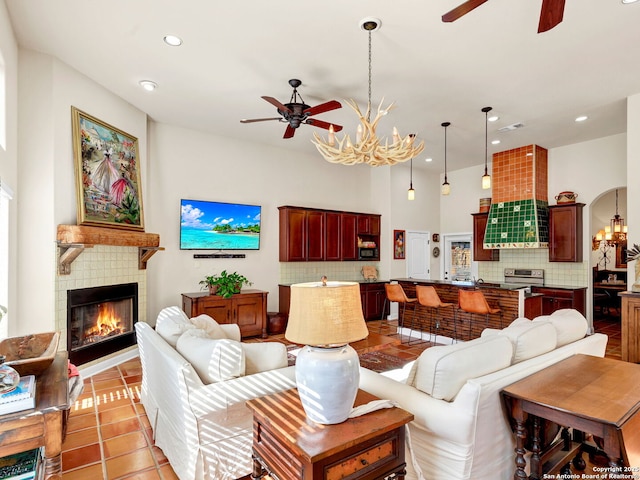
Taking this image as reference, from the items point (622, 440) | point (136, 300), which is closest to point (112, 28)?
point (136, 300)

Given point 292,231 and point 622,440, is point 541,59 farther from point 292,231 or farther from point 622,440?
point 292,231

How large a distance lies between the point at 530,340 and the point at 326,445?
160 cm

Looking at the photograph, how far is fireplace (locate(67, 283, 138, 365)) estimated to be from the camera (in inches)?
167

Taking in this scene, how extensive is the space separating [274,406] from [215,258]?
4761 mm

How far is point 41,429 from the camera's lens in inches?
59.7

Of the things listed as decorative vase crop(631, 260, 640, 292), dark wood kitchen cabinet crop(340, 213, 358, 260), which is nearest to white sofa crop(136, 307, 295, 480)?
decorative vase crop(631, 260, 640, 292)

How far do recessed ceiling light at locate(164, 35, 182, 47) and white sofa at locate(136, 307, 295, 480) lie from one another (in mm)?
2837

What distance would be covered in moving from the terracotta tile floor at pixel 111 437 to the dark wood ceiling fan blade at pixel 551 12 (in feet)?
12.5

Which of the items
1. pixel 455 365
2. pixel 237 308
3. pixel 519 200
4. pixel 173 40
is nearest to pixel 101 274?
pixel 237 308

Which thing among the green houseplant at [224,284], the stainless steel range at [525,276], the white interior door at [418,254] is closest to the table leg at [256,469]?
the green houseplant at [224,284]

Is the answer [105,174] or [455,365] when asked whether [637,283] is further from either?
[105,174]

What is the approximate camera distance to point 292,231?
22.7ft

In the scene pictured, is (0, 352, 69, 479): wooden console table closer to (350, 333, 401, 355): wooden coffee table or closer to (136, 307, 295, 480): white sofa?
(136, 307, 295, 480): white sofa

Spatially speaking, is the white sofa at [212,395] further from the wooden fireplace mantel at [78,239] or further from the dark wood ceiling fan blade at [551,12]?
the dark wood ceiling fan blade at [551,12]
